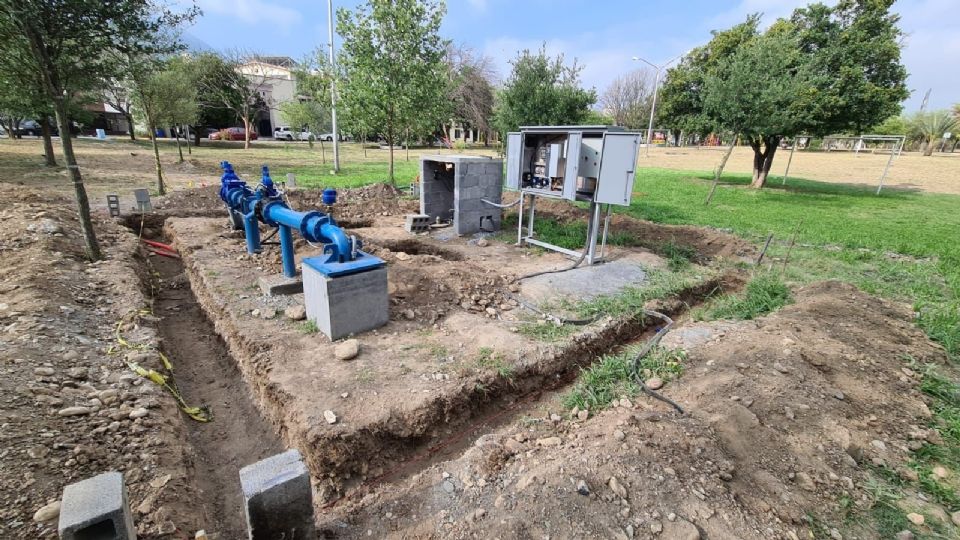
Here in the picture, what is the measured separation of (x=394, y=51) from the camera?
47.0ft

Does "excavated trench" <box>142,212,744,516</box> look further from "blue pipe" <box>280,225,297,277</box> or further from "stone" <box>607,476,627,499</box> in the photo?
"stone" <box>607,476,627,499</box>

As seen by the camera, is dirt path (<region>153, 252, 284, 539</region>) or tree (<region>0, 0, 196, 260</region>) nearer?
dirt path (<region>153, 252, 284, 539</region>)

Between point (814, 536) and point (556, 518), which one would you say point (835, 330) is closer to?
point (814, 536)

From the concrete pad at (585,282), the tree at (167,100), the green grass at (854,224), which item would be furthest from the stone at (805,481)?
the tree at (167,100)

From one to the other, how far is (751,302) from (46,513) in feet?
24.8

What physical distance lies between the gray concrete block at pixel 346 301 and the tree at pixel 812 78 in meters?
13.3

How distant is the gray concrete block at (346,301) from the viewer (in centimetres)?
470

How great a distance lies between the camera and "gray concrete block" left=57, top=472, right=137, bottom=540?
1.84 metres

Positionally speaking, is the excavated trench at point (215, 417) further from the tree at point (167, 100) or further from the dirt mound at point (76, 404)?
the tree at point (167, 100)

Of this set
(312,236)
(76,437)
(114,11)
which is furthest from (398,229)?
(76,437)

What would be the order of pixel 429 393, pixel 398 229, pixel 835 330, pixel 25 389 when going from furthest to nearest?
pixel 398 229
pixel 835 330
pixel 429 393
pixel 25 389

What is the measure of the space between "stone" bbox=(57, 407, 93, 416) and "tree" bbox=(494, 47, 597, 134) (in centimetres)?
1768

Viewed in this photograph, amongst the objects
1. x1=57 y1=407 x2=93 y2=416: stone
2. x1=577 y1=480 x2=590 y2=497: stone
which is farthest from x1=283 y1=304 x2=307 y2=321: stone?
x1=577 y1=480 x2=590 y2=497: stone

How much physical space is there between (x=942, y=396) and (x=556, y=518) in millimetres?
4308
